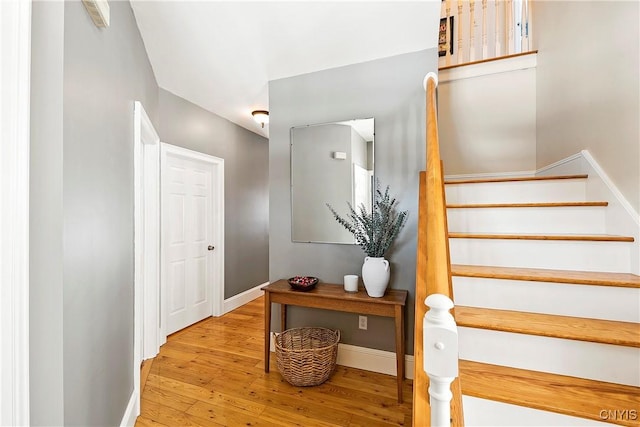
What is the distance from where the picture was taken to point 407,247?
2309 millimetres

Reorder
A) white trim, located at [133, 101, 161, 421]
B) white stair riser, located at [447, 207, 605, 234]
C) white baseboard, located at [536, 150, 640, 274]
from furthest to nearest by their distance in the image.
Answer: white trim, located at [133, 101, 161, 421], white stair riser, located at [447, 207, 605, 234], white baseboard, located at [536, 150, 640, 274]

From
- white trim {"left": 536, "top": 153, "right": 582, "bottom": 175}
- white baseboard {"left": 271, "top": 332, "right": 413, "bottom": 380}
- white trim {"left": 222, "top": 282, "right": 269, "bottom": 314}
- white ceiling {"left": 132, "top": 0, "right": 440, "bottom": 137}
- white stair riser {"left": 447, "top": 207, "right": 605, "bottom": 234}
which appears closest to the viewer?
white stair riser {"left": 447, "top": 207, "right": 605, "bottom": 234}

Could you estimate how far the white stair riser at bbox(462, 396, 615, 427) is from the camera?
1032mm

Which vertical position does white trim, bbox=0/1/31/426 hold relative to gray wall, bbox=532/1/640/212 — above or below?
below

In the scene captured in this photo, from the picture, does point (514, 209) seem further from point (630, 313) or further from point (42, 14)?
point (42, 14)

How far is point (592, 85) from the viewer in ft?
6.38

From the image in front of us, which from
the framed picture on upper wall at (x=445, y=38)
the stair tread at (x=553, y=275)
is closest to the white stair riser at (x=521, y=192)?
the stair tread at (x=553, y=275)

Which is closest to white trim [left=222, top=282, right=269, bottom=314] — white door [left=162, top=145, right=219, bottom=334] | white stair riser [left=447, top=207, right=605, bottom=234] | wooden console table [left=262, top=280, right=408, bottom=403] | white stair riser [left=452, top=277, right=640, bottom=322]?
white door [left=162, top=145, right=219, bottom=334]

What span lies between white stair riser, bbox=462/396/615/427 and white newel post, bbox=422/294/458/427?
585 mm

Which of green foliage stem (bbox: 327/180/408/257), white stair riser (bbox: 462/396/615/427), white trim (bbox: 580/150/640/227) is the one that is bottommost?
white stair riser (bbox: 462/396/615/427)

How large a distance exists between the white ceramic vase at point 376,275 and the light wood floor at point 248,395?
0.69 meters

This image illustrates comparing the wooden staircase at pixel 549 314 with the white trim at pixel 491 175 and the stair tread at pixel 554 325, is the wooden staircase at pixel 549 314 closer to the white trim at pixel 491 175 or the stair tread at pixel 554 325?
the stair tread at pixel 554 325

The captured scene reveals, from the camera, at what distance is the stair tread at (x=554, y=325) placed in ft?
3.84

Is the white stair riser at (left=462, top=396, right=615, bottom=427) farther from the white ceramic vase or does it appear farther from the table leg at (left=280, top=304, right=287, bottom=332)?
the table leg at (left=280, top=304, right=287, bottom=332)
